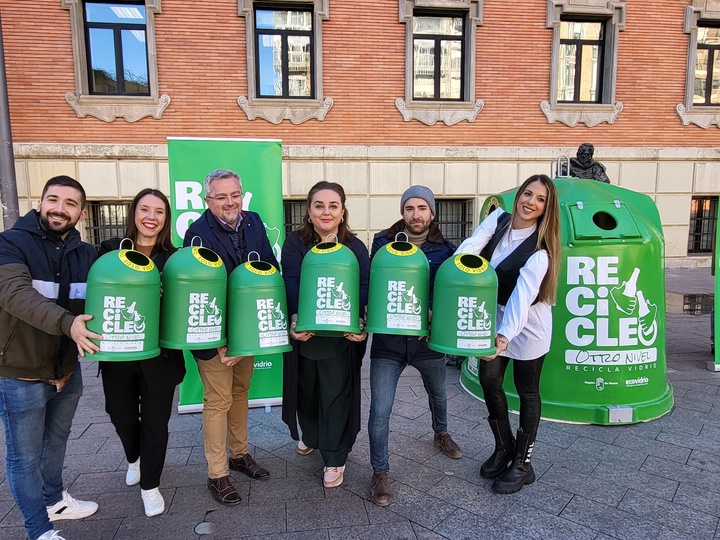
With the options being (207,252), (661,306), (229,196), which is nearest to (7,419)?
(207,252)

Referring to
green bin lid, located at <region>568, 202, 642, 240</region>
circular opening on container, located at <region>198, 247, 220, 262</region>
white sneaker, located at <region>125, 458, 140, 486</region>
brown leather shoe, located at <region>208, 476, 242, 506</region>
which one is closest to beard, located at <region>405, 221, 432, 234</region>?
circular opening on container, located at <region>198, 247, 220, 262</region>

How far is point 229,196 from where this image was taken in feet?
8.68

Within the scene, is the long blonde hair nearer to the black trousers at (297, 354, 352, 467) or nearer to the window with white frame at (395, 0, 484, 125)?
the black trousers at (297, 354, 352, 467)

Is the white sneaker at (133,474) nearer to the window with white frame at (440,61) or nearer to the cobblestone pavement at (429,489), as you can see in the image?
the cobblestone pavement at (429,489)

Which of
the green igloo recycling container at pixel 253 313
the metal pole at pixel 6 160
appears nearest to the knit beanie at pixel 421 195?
the green igloo recycling container at pixel 253 313

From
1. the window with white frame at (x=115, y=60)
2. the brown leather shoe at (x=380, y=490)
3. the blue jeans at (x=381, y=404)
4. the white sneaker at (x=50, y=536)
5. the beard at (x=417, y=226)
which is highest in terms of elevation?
the window with white frame at (x=115, y=60)

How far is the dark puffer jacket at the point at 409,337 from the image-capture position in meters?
2.66

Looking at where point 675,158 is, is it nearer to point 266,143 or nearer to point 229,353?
point 266,143

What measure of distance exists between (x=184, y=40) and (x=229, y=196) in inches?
314

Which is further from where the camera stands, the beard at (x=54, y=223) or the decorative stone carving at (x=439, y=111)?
the decorative stone carving at (x=439, y=111)

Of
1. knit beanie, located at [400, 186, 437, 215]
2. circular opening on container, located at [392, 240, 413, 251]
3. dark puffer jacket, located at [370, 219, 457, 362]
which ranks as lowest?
dark puffer jacket, located at [370, 219, 457, 362]

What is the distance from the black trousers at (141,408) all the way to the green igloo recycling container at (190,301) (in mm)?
368

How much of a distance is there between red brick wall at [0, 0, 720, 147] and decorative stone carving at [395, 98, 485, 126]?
136mm

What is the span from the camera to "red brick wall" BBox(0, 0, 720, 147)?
8.73 meters
